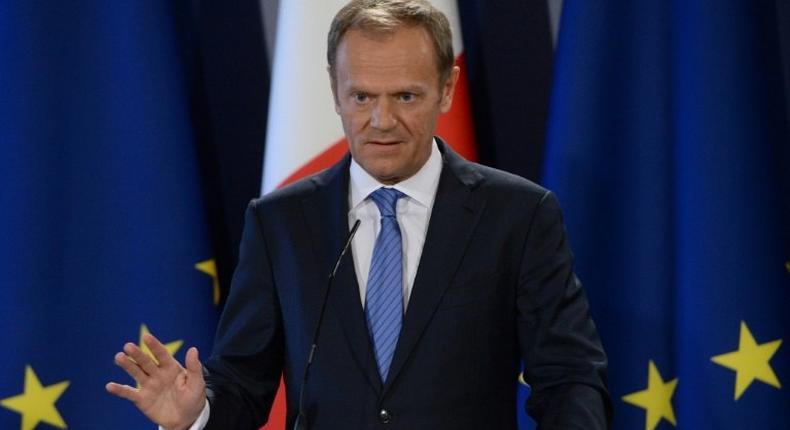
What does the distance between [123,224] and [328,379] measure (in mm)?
902

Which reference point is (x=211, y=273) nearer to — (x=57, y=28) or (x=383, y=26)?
(x=57, y=28)

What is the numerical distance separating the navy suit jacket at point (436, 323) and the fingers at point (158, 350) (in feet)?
0.48

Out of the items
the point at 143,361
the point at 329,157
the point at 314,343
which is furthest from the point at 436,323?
the point at 329,157

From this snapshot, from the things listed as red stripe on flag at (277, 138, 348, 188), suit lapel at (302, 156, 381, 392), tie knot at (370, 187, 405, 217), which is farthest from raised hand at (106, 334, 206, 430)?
red stripe on flag at (277, 138, 348, 188)

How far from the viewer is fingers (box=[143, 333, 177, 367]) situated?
157cm

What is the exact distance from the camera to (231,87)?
2744mm

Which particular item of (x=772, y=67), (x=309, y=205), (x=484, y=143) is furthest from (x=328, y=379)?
(x=772, y=67)

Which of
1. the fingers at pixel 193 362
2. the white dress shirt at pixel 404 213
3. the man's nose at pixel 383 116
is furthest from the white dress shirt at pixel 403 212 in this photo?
the fingers at pixel 193 362

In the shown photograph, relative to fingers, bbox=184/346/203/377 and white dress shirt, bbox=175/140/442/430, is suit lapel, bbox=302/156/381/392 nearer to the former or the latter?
white dress shirt, bbox=175/140/442/430

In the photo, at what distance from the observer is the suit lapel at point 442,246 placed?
5.55 feet

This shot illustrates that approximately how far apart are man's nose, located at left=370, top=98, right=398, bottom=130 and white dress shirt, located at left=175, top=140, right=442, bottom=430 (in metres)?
0.12

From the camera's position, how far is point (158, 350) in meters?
1.60

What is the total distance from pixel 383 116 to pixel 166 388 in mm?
503

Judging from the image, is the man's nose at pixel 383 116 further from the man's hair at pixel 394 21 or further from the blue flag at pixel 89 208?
the blue flag at pixel 89 208
